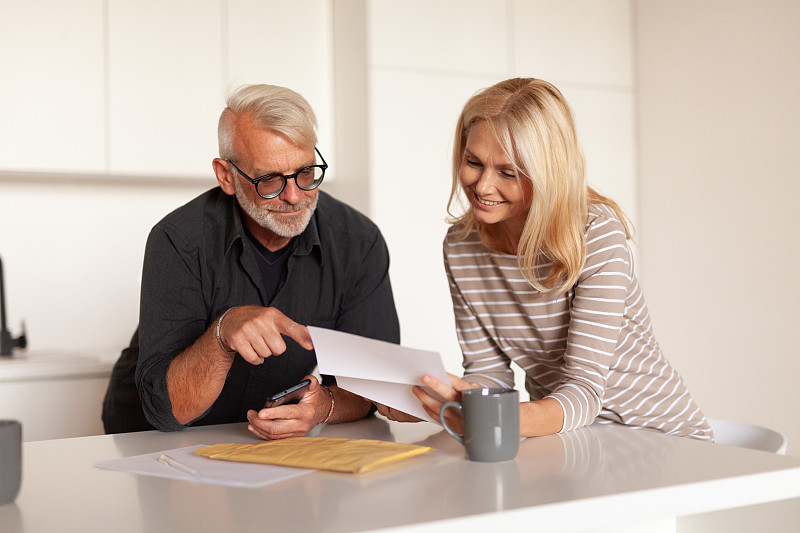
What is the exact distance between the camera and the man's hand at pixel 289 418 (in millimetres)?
1361

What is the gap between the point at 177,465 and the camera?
1145 millimetres

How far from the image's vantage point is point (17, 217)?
3215 mm

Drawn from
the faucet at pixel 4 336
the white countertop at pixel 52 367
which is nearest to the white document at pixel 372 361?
the white countertop at pixel 52 367

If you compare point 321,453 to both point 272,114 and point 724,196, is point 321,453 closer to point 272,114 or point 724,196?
point 272,114

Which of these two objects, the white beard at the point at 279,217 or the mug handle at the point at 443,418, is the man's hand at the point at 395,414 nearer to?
the mug handle at the point at 443,418

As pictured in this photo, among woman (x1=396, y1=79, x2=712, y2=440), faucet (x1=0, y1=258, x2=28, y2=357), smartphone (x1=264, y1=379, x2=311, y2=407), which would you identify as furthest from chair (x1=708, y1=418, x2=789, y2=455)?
faucet (x1=0, y1=258, x2=28, y2=357)

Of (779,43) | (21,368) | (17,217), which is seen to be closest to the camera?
(21,368)

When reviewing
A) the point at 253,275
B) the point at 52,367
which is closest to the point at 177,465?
the point at 253,275

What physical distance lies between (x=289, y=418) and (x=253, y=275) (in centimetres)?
52

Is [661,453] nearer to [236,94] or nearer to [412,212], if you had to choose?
[236,94]

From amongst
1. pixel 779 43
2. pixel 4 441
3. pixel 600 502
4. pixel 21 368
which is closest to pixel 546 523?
pixel 600 502

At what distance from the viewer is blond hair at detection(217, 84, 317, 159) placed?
1744 millimetres

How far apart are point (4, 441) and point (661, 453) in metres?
0.87

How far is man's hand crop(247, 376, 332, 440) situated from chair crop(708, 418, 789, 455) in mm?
863
